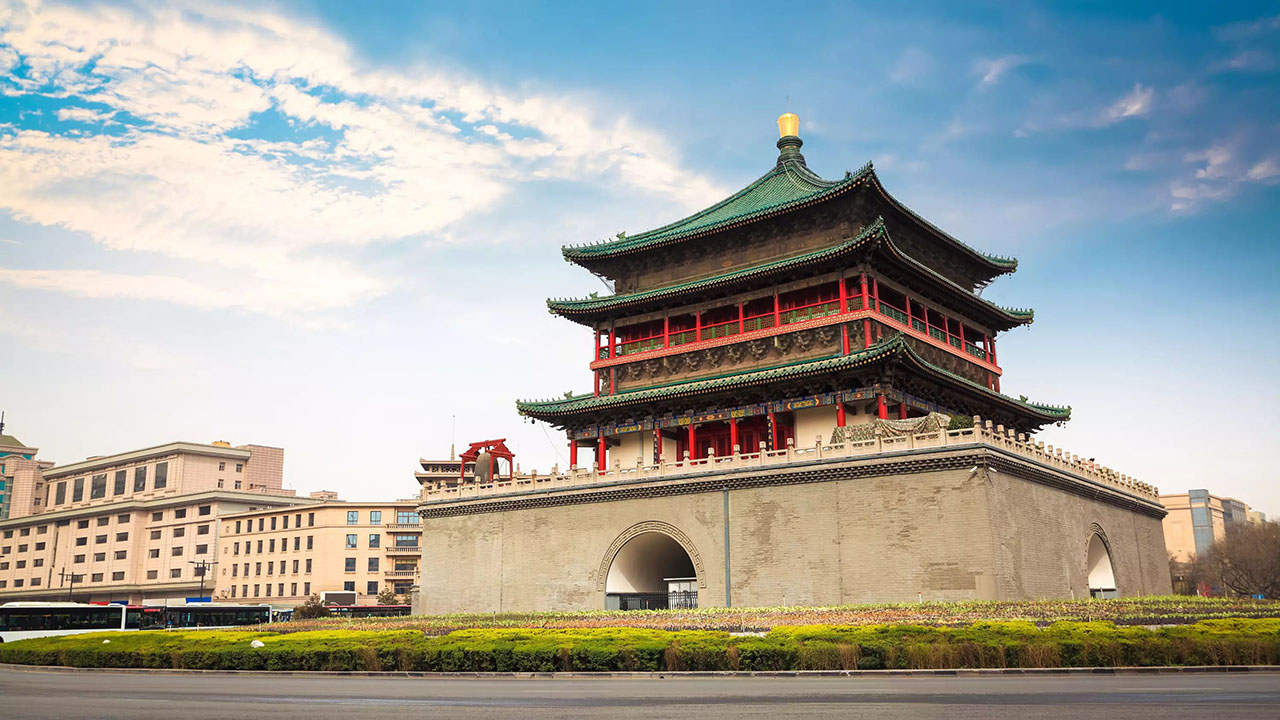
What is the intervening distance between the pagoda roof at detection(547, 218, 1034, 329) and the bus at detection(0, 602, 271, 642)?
24578 mm

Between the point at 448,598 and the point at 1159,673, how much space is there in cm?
3231

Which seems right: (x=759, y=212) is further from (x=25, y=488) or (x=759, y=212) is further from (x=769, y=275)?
(x=25, y=488)

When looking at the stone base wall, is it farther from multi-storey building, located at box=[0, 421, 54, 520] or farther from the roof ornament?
multi-storey building, located at box=[0, 421, 54, 520]

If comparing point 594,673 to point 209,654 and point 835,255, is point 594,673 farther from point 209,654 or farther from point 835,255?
point 835,255

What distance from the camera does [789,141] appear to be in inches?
1991

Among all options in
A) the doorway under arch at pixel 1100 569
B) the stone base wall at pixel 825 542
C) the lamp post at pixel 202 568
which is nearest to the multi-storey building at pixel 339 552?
the lamp post at pixel 202 568

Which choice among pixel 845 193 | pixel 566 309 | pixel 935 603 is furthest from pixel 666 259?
pixel 935 603

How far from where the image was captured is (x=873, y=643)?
21609 millimetres

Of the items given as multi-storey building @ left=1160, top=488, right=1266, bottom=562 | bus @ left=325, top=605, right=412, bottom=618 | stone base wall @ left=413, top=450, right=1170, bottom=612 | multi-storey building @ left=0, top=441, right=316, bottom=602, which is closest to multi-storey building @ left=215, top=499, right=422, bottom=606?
bus @ left=325, top=605, right=412, bottom=618

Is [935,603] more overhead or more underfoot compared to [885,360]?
more underfoot

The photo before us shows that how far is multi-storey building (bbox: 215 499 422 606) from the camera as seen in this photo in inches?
3105

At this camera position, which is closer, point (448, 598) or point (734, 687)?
point (734, 687)

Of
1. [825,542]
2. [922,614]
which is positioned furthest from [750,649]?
[825,542]

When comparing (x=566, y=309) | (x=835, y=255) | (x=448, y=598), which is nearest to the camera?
(x=835, y=255)
